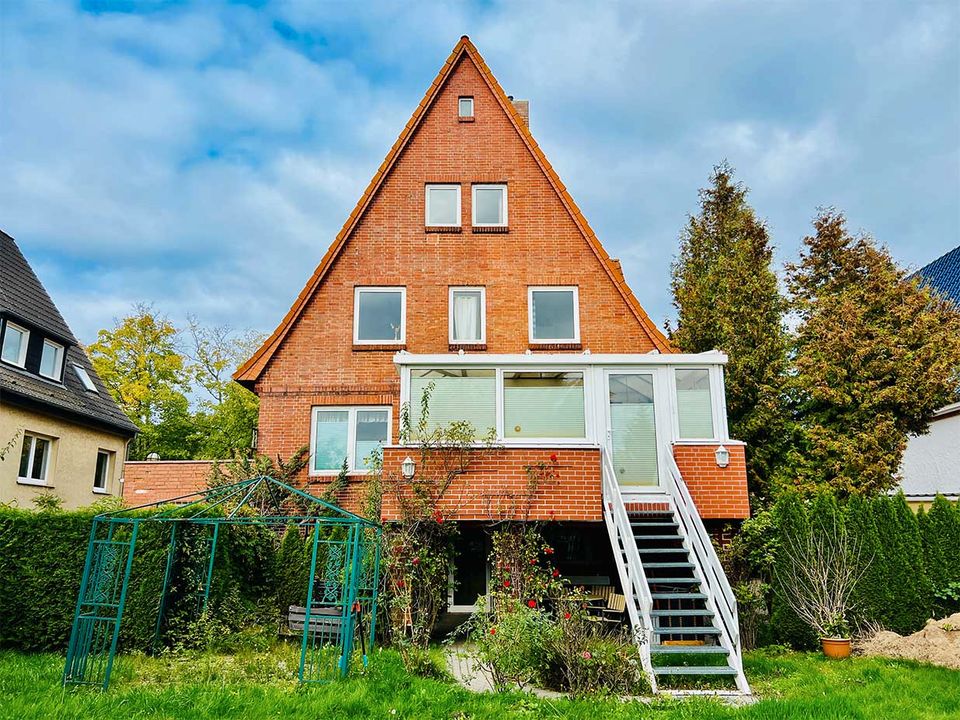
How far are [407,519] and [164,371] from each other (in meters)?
22.5

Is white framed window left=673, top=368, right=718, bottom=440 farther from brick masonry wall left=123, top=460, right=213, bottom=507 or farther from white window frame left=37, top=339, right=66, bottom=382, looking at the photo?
white window frame left=37, top=339, right=66, bottom=382

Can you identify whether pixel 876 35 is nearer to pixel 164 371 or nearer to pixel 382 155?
pixel 382 155

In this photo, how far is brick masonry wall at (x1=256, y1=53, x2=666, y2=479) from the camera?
1415cm

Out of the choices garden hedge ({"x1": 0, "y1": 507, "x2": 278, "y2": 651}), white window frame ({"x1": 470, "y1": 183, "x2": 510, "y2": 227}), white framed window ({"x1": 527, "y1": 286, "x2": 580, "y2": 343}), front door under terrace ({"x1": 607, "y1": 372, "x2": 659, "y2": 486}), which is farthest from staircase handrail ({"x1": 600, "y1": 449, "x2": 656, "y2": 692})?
garden hedge ({"x1": 0, "y1": 507, "x2": 278, "y2": 651})

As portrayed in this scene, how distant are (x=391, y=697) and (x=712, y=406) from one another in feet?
22.3

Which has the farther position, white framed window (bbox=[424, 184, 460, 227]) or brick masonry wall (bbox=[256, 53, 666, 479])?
white framed window (bbox=[424, 184, 460, 227])

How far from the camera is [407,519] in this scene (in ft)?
33.8

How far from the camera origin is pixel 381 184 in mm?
15219

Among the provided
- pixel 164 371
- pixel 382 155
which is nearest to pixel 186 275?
pixel 164 371

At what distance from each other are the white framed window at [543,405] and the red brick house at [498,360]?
0.02m

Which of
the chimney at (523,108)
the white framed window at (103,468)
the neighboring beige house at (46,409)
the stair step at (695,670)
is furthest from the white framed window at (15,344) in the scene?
the stair step at (695,670)

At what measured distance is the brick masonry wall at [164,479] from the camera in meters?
13.8

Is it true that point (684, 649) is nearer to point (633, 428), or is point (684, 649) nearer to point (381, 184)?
point (633, 428)

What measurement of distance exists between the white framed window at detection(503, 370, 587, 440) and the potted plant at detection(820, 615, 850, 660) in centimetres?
444
